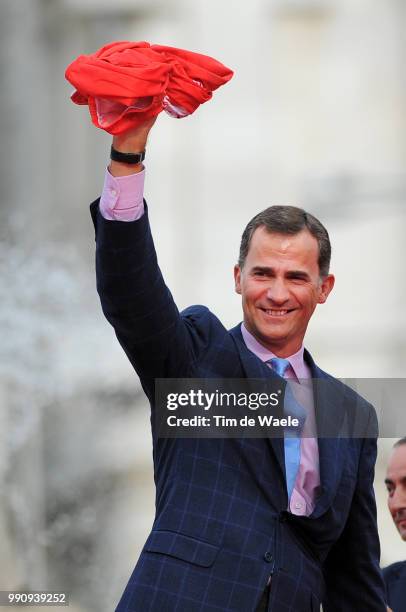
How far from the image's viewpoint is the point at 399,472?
2434 millimetres

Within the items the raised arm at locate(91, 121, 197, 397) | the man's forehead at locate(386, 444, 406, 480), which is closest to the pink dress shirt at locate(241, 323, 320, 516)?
the raised arm at locate(91, 121, 197, 397)

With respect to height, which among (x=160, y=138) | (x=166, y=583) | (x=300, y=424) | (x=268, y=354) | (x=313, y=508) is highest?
(x=160, y=138)

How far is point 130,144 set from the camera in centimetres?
154

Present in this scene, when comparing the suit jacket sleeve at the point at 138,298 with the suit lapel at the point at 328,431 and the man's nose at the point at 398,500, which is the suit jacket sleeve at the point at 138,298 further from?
the man's nose at the point at 398,500

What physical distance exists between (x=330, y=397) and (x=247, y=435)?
25 centimetres

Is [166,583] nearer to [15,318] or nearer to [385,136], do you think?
[15,318]

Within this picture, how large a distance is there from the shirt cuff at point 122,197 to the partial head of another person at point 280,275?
339mm

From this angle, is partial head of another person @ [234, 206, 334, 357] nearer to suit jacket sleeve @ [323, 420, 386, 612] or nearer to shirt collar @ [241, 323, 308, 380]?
shirt collar @ [241, 323, 308, 380]

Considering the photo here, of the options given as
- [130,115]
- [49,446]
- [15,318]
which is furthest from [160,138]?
[130,115]

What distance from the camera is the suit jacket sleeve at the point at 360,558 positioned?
1.92 m

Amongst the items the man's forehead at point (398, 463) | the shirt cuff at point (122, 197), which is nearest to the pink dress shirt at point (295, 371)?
the shirt cuff at point (122, 197)

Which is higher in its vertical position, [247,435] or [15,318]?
[15,318]

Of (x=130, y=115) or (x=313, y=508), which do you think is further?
(x=313, y=508)

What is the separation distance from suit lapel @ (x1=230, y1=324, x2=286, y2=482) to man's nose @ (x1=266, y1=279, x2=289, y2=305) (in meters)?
0.09
